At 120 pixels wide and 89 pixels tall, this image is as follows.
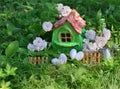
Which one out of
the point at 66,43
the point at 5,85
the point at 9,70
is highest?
the point at 66,43

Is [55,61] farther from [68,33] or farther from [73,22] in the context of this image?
[73,22]

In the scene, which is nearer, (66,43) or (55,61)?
(55,61)

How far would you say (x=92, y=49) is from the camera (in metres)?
4.46

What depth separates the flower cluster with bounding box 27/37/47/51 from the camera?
4.45 m

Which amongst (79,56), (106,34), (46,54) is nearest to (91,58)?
(79,56)

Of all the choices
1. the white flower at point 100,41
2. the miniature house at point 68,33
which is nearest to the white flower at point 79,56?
the miniature house at point 68,33

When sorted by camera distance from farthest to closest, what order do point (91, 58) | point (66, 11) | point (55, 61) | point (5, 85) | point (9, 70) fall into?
point (66, 11) → point (91, 58) → point (55, 61) → point (9, 70) → point (5, 85)

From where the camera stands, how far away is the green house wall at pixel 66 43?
4.38 m

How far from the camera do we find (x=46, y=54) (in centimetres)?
439

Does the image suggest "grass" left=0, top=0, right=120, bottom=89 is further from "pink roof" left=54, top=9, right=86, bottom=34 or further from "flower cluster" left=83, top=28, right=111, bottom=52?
"pink roof" left=54, top=9, right=86, bottom=34

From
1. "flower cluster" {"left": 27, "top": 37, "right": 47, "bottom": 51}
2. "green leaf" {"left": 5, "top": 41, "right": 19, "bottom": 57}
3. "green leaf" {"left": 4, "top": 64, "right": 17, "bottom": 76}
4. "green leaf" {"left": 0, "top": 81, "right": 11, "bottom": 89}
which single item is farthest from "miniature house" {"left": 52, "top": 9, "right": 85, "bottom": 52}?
"green leaf" {"left": 0, "top": 81, "right": 11, "bottom": 89}

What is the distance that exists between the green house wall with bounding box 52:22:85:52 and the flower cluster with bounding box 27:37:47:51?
4.0 inches

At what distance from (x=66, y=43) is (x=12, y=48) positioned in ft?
1.75

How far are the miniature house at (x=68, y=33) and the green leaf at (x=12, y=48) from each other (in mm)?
372
